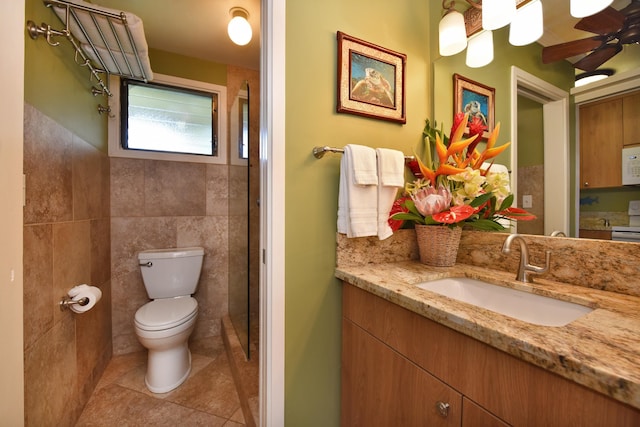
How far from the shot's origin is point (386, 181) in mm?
1005

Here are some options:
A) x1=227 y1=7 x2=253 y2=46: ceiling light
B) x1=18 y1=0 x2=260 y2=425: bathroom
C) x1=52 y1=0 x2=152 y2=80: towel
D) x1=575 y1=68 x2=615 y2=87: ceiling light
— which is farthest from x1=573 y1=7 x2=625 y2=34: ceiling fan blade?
x1=52 y1=0 x2=152 y2=80: towel

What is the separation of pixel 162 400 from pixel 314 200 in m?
1.52

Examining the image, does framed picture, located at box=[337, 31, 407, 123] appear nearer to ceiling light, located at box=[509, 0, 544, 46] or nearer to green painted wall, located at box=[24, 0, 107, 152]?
ceiling light, located at box=[509, 0, 544, 46]

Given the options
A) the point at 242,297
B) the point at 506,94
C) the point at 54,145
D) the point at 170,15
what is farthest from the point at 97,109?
the point at 506,94

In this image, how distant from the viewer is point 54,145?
3.73 ft

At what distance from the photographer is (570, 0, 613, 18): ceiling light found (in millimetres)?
759

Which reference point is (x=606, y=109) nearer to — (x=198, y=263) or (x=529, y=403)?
(x=529, y=403)

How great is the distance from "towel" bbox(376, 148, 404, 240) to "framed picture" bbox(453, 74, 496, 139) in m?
0.42

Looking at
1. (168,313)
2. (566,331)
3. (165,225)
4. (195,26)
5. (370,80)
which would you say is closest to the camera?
(566,331)

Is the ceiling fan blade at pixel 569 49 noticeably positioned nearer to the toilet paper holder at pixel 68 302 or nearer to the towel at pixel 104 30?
the towel at pixel 104 30

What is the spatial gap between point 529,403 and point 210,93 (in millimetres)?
2582

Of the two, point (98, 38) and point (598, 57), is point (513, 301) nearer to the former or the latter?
point (598, 57)

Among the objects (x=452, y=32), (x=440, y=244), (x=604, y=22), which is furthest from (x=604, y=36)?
(x=440, y=244)

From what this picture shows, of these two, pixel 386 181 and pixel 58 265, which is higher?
pixel 386 181
